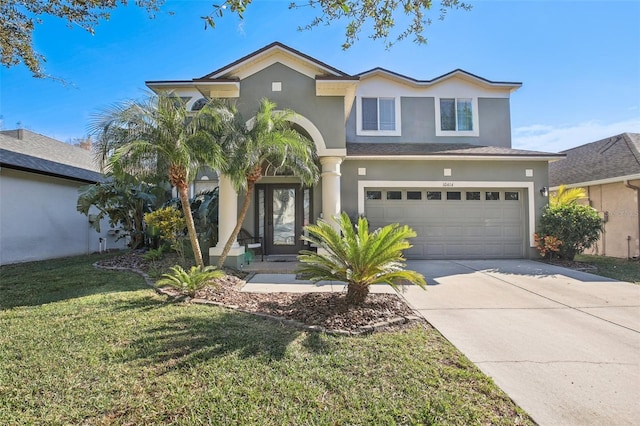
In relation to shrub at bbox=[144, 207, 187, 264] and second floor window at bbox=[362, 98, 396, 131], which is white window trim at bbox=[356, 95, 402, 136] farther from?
shrub at bbox=[144, 207, 187, 264]

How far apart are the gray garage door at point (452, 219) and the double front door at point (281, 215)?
2.49 metres

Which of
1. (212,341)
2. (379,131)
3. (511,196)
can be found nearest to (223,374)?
(212,341)

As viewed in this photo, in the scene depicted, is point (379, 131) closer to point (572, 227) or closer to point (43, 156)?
point (572, 227)

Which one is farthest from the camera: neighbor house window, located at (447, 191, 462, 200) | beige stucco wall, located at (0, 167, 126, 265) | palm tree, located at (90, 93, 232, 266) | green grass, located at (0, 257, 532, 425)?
neighbor house window, located at (447, 191, 462, 200)

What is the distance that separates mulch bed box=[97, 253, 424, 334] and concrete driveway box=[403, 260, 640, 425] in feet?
1.69

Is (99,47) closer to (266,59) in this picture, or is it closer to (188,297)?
(266,59)

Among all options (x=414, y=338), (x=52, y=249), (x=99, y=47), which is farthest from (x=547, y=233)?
(x=52, y=249)

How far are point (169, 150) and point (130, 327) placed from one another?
3.35 metres

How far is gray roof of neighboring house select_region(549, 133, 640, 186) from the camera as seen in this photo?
11719mm

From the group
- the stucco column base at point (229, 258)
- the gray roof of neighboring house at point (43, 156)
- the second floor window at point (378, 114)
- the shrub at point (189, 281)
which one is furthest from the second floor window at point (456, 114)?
the gray roof of neighboring house at point (43, 156)

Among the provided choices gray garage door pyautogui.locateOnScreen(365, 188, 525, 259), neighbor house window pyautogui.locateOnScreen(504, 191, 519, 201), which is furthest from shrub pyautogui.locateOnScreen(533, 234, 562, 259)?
neighbor house window pyautogui.locateOnScreen(504, 191, 519, 201)

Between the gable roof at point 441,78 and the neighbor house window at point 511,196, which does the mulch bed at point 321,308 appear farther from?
the gable roof at point 441,78

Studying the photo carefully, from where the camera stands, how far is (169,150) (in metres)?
6.02

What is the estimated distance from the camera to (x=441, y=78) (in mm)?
13023
